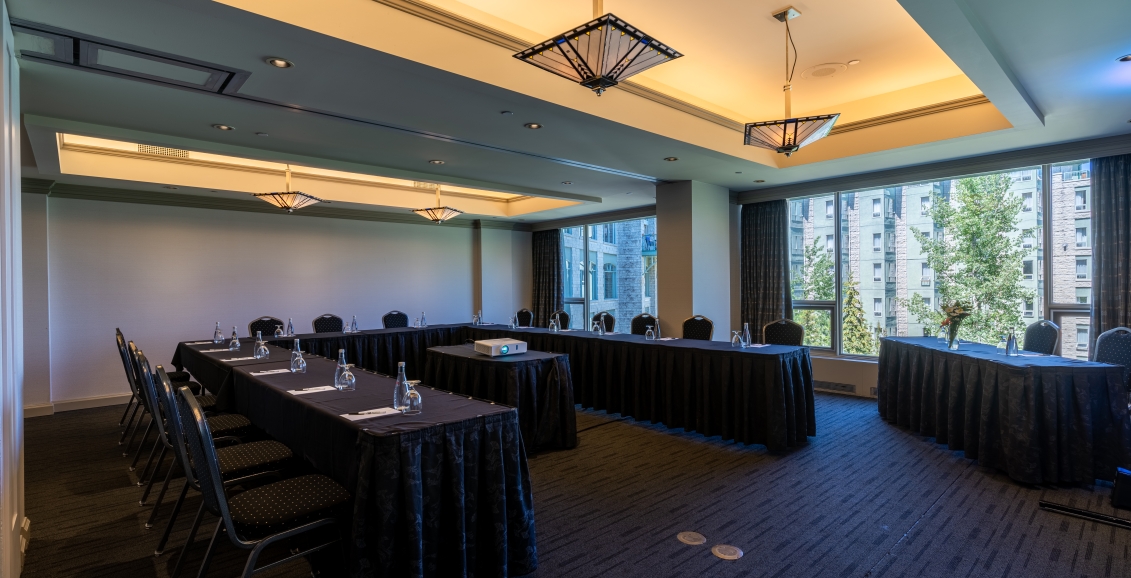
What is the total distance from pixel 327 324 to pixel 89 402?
279cm

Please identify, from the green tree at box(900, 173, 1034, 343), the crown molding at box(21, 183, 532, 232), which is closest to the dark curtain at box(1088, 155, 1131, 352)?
the green tree at box(900, 173, 1034, 343)

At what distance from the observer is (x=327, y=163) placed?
568 cm

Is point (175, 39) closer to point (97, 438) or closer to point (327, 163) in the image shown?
point (327, 163)

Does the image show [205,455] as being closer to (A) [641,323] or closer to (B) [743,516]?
(B) [743,516]

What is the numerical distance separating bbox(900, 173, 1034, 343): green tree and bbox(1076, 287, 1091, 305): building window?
14.3 inches

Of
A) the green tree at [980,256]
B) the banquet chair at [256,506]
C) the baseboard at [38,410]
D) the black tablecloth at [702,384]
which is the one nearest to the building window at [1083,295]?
the green tree at [980,256]

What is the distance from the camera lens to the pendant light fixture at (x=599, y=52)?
2453 mm

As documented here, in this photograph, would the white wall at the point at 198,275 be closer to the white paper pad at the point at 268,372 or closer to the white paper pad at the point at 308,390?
the white paper pad at the point at 268,372

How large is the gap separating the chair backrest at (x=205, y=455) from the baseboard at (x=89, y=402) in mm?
6036

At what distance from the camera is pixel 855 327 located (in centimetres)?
671

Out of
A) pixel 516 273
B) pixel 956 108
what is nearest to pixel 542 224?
pixel 516 273

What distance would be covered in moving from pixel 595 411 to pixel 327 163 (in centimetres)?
392

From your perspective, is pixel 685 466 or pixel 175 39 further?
pixel 685 466

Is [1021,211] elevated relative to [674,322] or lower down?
elevated
